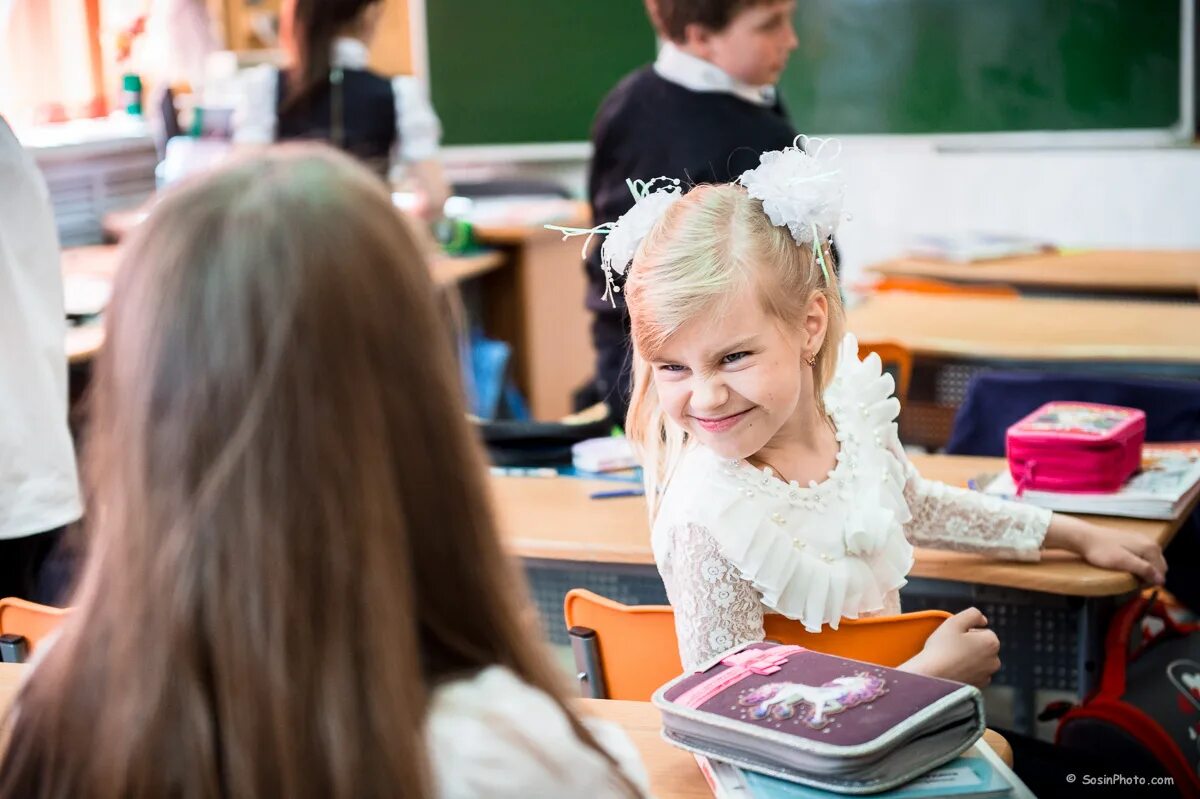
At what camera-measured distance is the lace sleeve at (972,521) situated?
204 centimetres

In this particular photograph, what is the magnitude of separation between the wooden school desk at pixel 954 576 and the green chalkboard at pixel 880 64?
3.07 metres

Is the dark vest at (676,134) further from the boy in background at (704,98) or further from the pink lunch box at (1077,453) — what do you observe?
the pink lunch box at (1077,453)

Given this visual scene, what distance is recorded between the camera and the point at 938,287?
4.21m

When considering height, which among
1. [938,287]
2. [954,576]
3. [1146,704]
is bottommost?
[1146,704]

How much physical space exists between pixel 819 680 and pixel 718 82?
1.77m

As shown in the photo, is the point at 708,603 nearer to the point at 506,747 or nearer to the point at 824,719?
the point at 824,719

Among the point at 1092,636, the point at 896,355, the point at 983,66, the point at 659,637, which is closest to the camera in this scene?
the point at 659,637

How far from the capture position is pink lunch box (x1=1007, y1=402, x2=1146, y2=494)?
224 cm

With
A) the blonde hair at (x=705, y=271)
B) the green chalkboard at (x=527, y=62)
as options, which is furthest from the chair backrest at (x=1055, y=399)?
the green chalkboard at (x=527, y=62)

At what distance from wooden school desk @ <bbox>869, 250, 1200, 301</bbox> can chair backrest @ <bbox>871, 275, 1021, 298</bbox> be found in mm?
24

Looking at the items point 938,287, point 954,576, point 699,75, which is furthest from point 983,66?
point 954,576

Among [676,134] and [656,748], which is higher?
[676,134]

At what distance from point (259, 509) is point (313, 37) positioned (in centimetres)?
384

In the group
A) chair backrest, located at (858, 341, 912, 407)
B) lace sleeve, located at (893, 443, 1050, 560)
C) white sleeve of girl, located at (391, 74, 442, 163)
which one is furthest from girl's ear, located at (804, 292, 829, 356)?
white sleeve of girl, located at (391, 74, 442, 163)
